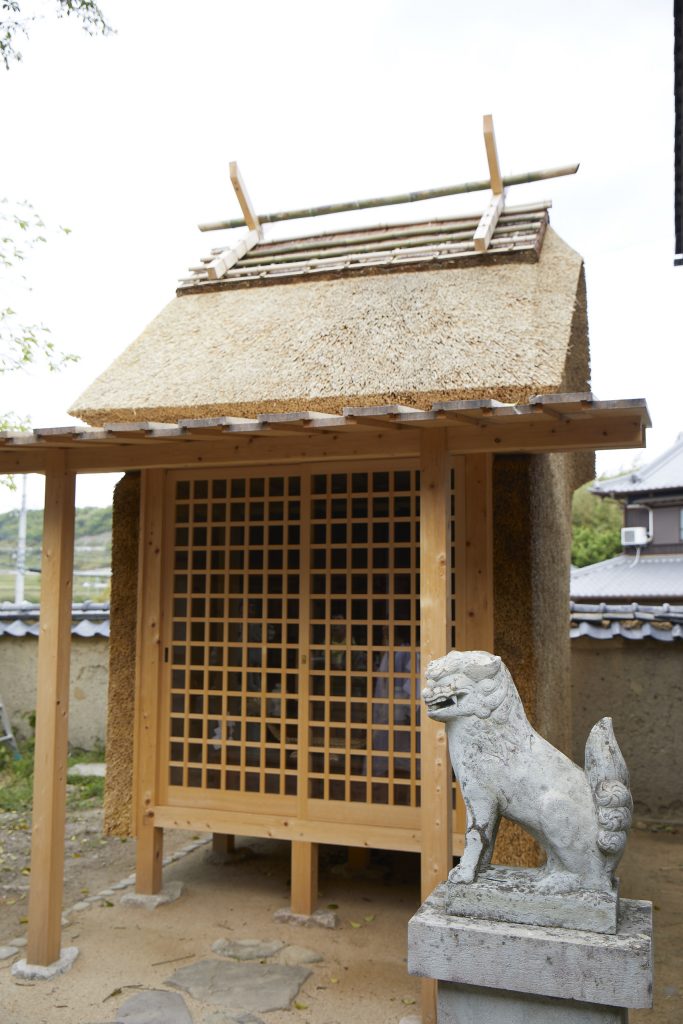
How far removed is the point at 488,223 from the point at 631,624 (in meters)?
4.20

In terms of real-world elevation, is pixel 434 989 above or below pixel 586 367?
below

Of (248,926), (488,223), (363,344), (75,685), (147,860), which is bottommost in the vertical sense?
(248,926)

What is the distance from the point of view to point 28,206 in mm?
9352

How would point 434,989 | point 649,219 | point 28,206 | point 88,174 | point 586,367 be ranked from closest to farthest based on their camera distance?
point 434,989, point 586,367, point 28,206, point 88,174, point 649,219

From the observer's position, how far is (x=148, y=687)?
570 centimetres

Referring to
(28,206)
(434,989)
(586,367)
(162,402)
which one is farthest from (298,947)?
(28,206)

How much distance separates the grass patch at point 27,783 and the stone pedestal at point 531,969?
5907 millimetres

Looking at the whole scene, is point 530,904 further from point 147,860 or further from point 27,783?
point 27,783

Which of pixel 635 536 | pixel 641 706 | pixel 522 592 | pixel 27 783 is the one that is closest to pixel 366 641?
pixel 522 592

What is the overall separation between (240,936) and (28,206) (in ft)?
26.3

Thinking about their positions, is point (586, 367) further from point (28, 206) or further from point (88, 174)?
point (88, 174)

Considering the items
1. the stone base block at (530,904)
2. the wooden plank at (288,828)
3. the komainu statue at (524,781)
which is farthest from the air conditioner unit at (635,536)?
the stone base block at (530,904)

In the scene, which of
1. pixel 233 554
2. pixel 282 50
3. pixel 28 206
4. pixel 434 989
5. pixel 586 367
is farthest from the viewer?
pixel 282 50

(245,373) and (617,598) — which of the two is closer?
(245,373)
